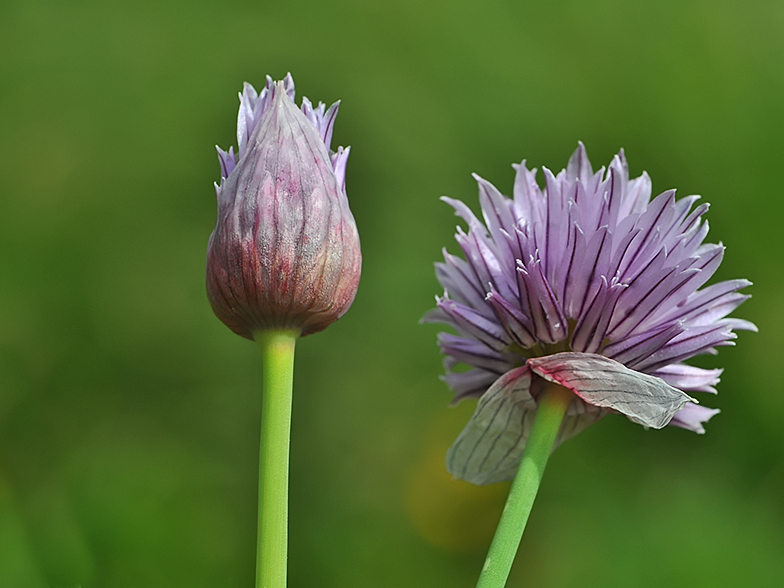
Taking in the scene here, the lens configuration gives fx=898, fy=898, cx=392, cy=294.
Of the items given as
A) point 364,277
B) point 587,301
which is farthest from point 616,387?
point 364,277

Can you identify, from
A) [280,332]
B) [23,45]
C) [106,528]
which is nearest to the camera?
[280,332]

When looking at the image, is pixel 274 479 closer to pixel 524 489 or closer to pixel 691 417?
pixel 524 489

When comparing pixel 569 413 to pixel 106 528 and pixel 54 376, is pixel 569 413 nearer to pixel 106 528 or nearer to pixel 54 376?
pixel 106 528

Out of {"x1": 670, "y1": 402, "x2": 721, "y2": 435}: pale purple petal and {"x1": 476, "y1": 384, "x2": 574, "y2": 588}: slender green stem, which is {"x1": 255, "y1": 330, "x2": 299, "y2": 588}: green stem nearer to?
{"x1": 476, "y1": 384, "x2": 574, "y2": 588}: slender green stem

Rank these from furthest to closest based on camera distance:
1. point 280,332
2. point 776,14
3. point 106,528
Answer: point 776,14, point 106,528, point 280,332

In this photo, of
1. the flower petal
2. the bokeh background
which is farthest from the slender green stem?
the bokeh background

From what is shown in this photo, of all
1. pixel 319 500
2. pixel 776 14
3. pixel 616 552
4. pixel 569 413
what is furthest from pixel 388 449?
pixel 776 14
